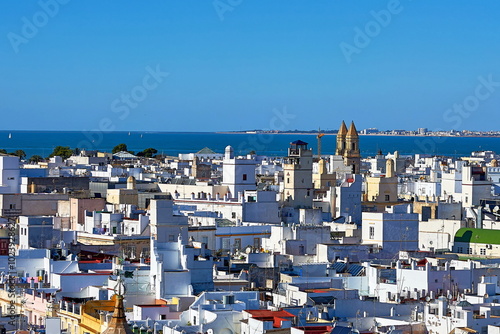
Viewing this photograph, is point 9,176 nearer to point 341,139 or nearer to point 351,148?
point 351,148

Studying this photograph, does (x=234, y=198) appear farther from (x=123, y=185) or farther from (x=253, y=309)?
(x=253, y=309)

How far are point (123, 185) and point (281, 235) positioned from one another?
71.6 ft

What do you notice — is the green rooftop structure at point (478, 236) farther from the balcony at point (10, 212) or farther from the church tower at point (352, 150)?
the church tower at point (352, 150)

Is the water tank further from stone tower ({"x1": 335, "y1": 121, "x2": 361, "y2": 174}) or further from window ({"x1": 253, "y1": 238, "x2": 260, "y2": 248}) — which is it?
stone tower ({"x1": 335, "y1": 121, "x2": 361, "y2": 174})

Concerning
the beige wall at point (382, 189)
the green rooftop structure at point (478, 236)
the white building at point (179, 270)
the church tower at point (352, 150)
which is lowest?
the white building at point (179, 270)

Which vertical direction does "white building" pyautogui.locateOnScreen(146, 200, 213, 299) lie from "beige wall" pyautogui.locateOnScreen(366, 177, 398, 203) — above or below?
below

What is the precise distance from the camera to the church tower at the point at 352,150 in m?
74.2

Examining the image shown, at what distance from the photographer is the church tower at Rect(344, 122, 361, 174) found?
74.2m

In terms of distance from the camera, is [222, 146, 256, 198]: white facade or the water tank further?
[222, 146, 256, 198]: white facade

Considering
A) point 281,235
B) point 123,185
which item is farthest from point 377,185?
point 281,235

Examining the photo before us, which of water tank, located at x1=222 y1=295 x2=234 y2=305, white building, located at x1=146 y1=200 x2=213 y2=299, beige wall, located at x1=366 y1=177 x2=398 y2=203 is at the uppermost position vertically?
beige wall, located at x1=366 y1=177 x2=398 y2=203

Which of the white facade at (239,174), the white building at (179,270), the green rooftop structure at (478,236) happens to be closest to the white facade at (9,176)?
the white facade at (239,174)

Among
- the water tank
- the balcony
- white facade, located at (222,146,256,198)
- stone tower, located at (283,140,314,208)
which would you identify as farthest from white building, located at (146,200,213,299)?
white facade, located at (222,146,256,198)

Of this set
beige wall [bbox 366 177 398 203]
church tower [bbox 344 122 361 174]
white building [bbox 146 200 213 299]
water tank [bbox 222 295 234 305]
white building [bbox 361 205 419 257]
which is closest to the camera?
water tank [bbox 222 295 234 305]
